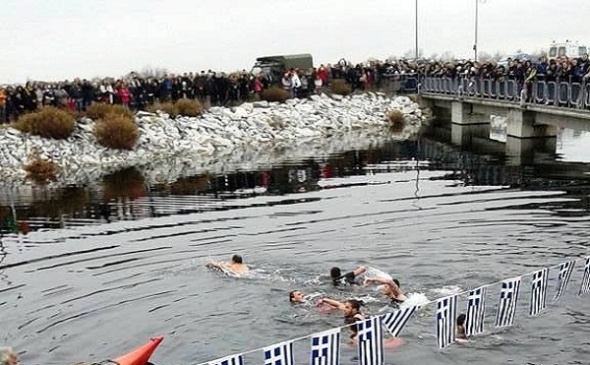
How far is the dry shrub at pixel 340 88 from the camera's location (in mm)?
58625

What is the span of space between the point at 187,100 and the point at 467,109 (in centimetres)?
2122

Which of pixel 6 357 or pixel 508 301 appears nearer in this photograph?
pixel 6 357

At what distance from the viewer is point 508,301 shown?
38.4 feet

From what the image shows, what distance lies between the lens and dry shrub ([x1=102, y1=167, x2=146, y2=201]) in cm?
2913

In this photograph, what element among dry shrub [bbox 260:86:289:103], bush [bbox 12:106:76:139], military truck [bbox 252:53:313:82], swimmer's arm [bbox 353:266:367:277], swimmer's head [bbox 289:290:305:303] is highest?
military truck [bbox 252:53:313:82]

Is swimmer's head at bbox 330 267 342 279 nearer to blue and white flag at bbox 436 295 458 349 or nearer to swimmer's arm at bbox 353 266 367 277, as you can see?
swimmer's arm at bbox 353 266 367 277

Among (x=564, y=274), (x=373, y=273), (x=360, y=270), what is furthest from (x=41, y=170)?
(x=564, y=274)

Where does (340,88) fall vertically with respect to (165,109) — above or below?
above

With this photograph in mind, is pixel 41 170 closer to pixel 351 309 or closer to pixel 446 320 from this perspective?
pixel 351 309

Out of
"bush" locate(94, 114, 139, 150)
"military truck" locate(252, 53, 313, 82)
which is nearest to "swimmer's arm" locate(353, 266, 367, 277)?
"bush" locate(94, 114, 139, 150)

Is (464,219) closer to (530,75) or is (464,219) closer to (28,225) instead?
(28,225)

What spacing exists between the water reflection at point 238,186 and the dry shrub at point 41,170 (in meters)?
3.39

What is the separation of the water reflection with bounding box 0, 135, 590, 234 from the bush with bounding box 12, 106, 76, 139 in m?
5.84

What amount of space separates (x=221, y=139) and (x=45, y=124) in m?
11.7
